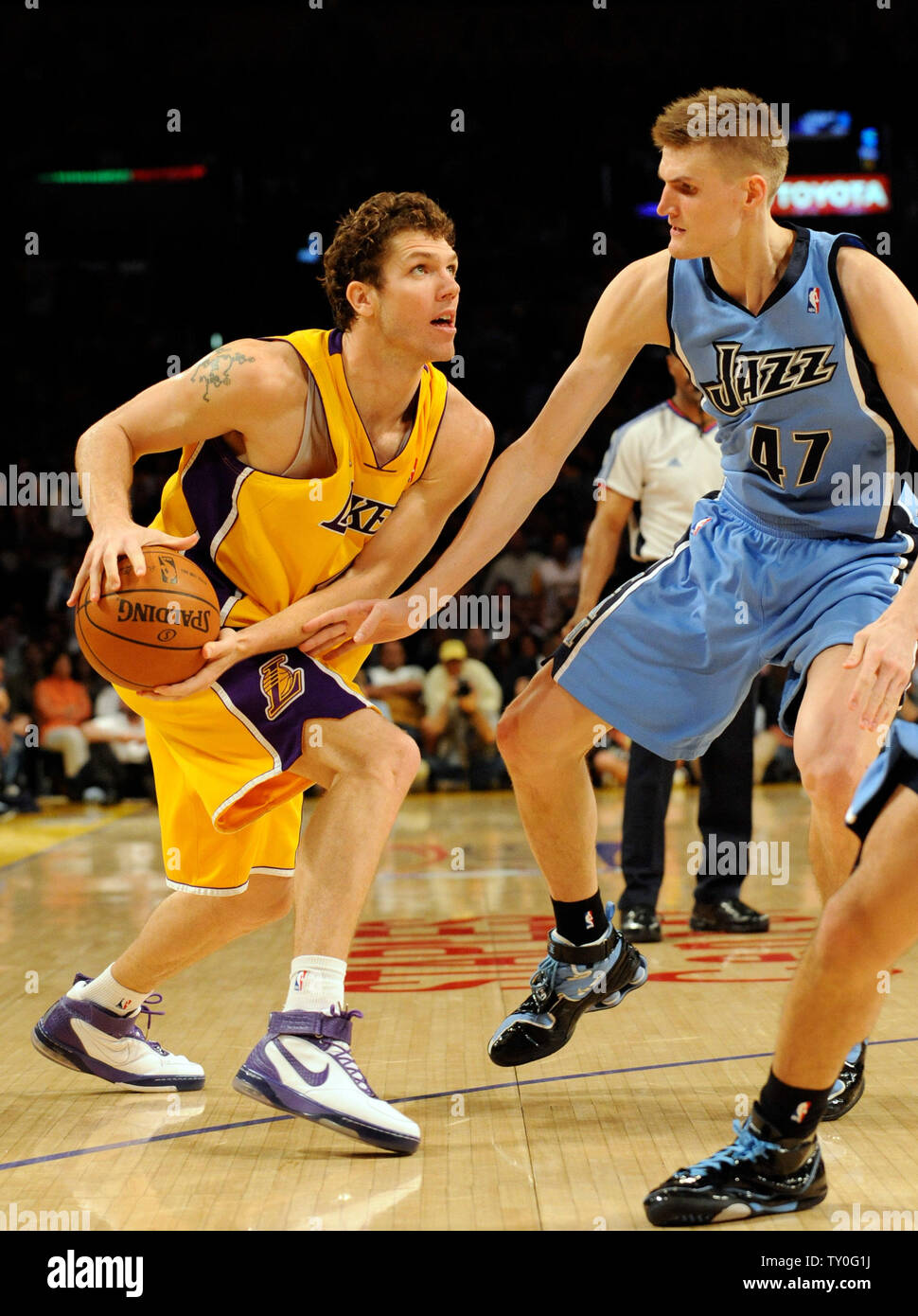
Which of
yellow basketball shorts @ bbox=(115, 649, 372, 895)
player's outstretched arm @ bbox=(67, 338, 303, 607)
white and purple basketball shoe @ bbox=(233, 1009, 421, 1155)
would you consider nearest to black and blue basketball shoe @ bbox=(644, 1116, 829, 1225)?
white and purple basketball shoe @ bbox=(233, 1009, 421, 1155)

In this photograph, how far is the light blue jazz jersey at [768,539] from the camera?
2764mm

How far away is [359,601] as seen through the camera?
114 inches

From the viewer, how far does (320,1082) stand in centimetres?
247

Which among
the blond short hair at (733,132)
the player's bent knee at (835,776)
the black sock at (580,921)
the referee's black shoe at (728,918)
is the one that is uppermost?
the blond short hair at (733,132)

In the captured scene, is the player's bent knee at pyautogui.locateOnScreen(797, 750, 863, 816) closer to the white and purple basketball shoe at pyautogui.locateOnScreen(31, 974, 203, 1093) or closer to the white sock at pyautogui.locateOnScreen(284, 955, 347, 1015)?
the white sock at pyautogui.locateOnScreen(284, 955, 347, 1015)

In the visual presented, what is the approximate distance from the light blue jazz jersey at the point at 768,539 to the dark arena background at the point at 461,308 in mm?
841

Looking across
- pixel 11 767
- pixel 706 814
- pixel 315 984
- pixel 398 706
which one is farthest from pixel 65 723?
pixel 315 984

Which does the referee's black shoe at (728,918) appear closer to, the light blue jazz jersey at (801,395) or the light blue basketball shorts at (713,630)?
the light blue basketball shorts at (713,630)

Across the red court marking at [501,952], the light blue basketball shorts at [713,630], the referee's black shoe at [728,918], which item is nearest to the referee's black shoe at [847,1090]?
the light blue basketball shorts at [713,630]

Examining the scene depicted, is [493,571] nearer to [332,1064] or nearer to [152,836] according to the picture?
[152,836]

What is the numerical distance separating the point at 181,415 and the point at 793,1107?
1783 mm

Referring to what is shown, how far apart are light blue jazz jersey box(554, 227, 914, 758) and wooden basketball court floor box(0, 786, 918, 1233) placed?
30.8 inches
